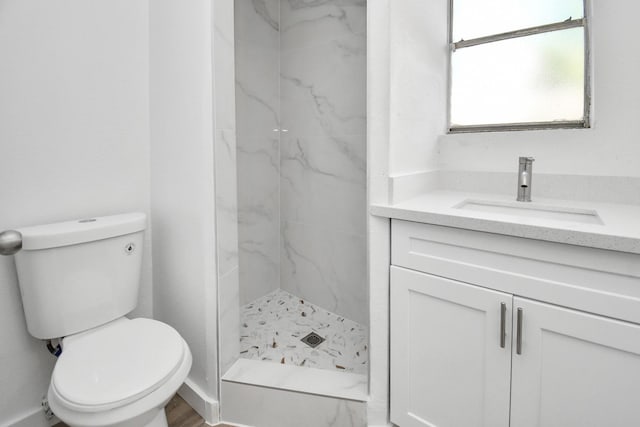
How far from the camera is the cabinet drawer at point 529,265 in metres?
0.83

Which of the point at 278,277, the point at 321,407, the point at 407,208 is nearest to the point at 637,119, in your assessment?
the point at 407,208

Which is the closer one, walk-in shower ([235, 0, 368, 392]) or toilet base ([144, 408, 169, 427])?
toilet base ([144, 408, 169, 427])

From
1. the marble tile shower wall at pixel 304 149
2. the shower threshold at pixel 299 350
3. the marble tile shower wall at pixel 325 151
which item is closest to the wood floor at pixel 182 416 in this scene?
the shower threshold at pixel 299 350

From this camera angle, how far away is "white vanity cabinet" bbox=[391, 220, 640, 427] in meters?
0.84

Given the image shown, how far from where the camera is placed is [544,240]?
0.90 metres

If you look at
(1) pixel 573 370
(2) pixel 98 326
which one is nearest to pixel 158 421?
(2) pixel 98 326

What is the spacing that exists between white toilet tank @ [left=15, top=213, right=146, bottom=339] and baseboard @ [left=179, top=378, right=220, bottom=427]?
0.44 metres

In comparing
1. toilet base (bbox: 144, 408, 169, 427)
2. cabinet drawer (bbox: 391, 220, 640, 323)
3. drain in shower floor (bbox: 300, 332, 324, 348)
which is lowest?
drain in shower floor (bbox: 300, 332, 324, 348)

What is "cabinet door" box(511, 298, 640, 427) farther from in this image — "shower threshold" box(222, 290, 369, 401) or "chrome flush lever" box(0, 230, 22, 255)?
"chrome flush lever" box(0, 230, 22, 255)

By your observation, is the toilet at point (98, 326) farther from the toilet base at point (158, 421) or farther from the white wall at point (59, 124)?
the white wall at point (59, 124)

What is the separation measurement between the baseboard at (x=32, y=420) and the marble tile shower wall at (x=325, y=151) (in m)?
1.35

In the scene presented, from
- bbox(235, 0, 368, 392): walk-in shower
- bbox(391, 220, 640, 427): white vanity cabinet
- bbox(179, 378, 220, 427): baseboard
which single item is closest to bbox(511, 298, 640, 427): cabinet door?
bbox(391, 220, 640, 427): white vanity cabinet

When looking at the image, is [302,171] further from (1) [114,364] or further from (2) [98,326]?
(1) [114,364]

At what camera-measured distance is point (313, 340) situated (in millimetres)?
1792
